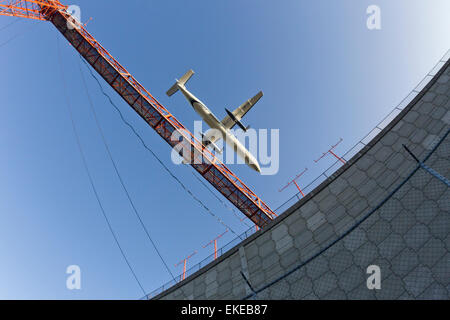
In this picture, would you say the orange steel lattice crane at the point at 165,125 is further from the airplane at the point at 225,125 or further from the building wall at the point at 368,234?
the building wall at the point at 368,234

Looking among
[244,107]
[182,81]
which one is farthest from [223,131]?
[182,81]

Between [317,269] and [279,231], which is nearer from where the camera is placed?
[317,269]

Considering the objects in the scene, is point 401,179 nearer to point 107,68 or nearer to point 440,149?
point 440,149

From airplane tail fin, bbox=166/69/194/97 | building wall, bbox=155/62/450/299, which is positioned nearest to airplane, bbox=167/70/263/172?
airplane tail fin, bbox=166/69/194/97

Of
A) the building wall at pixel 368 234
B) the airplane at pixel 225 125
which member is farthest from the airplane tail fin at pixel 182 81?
the building wall at pixel 368 234

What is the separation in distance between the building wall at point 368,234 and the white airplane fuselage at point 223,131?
23.2 metres

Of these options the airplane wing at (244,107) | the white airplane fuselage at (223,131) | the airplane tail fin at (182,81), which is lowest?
the white airplane fuselage at (223,131)

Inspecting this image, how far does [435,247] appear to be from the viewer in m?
7.14

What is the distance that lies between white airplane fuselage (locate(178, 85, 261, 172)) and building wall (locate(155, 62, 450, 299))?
23245mm

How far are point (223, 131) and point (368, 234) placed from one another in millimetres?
26658

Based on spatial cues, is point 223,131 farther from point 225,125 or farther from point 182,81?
point 182,81

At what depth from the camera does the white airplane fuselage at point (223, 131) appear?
33906mm
